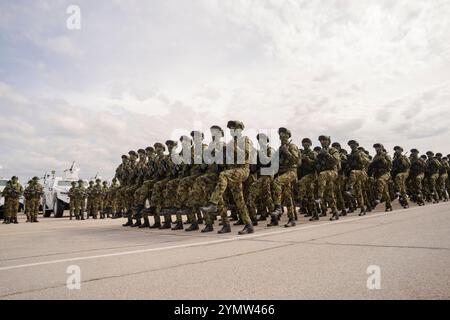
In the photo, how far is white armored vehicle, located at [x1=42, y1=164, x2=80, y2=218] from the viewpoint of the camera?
695 inches

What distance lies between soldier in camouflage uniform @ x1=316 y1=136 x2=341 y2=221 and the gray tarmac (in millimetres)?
3750

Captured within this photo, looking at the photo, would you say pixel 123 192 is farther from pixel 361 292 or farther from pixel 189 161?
pixel 361 292

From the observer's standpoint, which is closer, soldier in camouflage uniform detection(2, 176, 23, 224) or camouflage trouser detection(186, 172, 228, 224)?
camouflage trouser detection(186, 172, 228, 224)

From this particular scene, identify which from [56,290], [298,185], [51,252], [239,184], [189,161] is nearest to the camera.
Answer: [56,290]

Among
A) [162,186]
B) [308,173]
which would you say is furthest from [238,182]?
[308,173]

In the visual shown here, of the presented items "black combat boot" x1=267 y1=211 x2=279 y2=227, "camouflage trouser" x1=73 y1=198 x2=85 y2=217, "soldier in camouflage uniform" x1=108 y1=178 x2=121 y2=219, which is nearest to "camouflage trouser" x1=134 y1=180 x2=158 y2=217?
"soldier in camouflage uniform" x1=108 y1=178 x2=121 y2=219

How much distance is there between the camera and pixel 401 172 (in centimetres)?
1312

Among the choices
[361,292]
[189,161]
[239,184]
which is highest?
[189,161]

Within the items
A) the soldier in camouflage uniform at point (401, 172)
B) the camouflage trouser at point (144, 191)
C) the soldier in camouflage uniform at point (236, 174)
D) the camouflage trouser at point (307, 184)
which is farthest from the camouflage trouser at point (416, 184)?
the camouflage trouser at point (144, 191)

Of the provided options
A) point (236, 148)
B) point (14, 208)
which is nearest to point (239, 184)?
point (236, 148)

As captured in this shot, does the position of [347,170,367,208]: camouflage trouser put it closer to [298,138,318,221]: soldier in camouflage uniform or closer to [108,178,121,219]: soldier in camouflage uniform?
[298,138,318,221]: soldier in camouflage uniform

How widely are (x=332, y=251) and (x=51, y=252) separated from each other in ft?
13.0

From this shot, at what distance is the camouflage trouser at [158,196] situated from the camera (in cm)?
884

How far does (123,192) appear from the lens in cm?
1075
